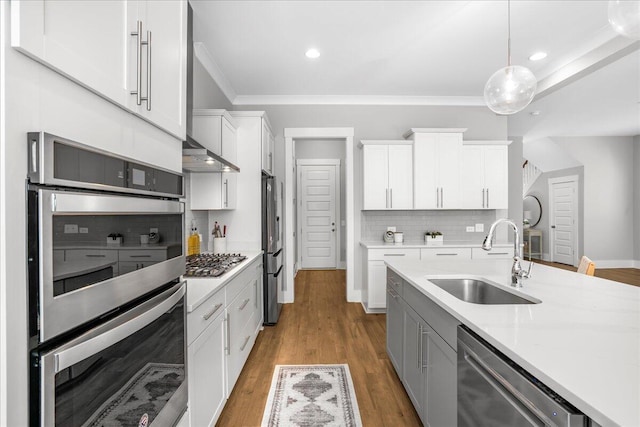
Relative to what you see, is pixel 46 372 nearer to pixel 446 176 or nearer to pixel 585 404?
pixel 585 404

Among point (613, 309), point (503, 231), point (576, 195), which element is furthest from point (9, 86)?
point (576, 195)

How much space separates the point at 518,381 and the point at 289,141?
157 inches

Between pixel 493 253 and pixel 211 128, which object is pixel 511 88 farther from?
pixel 493 253

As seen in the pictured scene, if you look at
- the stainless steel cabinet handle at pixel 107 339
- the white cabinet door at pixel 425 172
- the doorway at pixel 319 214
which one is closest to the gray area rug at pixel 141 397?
the stainless steel cabinet handle at pixel 107 339

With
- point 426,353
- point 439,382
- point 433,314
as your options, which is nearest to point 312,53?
point 433,314

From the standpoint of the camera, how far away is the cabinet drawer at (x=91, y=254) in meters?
0.72

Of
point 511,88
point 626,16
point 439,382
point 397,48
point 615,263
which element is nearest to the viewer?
point 626,16

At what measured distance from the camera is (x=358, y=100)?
177 inches

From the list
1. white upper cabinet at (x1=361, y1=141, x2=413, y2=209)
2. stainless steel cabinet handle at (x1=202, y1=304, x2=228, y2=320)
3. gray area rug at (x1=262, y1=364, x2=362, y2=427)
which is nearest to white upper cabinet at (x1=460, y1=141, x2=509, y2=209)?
white upper cabinet at (x1=361, y1=141, x2=413, y2=209)

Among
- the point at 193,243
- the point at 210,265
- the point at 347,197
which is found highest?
the point at 347,197

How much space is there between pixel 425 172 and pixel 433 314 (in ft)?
9.62

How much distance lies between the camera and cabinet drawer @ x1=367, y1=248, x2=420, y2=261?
4055mm

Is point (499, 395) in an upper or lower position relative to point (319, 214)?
lower

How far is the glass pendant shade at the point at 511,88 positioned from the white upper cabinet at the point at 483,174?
2.16 meters
